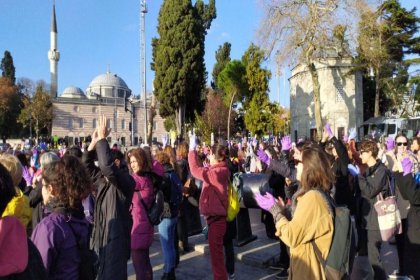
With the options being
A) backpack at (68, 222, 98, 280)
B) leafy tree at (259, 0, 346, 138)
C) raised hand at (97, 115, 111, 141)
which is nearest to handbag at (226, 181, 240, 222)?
raised hand at (97, 115, 111, 141)

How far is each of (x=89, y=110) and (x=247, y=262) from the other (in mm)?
85568

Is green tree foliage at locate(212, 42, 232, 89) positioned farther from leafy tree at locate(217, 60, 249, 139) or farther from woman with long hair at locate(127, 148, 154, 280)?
woman with long hair at locate(127, 148, 154, 280)

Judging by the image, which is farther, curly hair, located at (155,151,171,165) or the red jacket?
curly hair, located at (155,151,171,165)

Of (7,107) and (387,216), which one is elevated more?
(7,107)

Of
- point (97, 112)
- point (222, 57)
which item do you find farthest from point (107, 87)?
point (222, 57)

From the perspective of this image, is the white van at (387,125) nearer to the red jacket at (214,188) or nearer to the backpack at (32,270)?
the red jacket at (214,188)

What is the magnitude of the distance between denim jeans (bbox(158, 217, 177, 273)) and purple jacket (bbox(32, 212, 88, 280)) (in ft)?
8.71

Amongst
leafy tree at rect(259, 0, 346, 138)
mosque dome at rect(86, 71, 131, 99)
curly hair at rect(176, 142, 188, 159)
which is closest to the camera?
curly hair at rect(176, 142, 188, 159)

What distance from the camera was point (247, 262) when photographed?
20.7 ft

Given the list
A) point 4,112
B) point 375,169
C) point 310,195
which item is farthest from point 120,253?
point 4,112

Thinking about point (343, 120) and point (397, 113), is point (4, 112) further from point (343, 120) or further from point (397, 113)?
point (397, 113)

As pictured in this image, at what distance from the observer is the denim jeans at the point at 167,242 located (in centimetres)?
522

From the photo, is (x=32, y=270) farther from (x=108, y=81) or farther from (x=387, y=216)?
(x=108, y=81)

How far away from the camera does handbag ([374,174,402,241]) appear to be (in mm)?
4634
